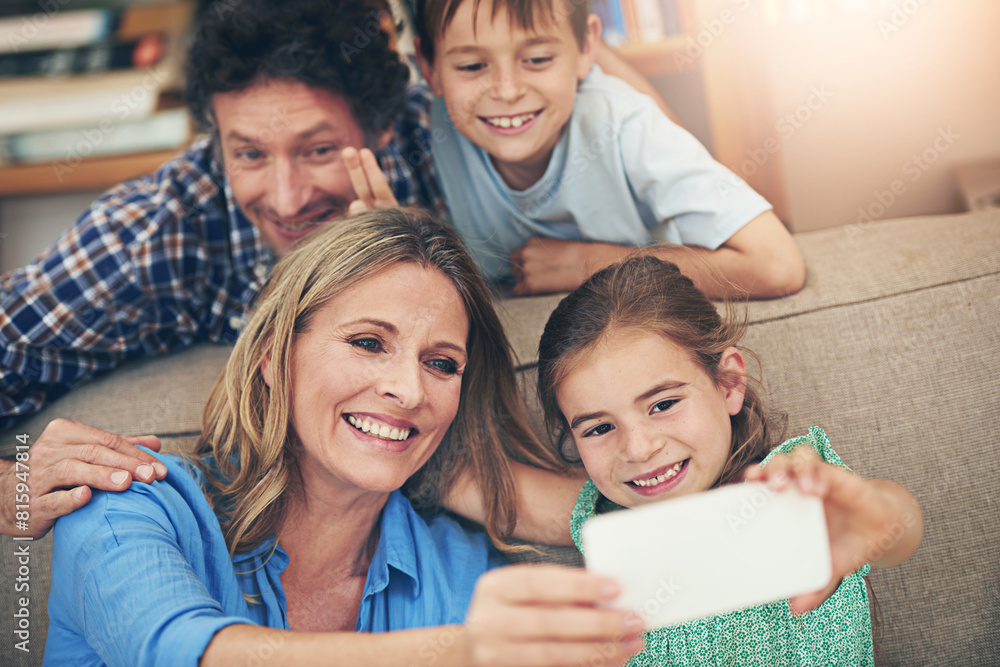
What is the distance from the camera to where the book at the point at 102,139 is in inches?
72.9

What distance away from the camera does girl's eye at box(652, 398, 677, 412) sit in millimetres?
816

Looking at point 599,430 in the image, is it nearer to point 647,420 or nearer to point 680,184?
point 647,420

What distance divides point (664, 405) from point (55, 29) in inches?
72.9

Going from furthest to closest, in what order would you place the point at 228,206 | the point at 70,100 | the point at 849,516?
1. the point at 70,100
2. the point at 228,206
3. the point at 849,516

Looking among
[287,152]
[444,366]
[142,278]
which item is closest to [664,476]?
[444,366]

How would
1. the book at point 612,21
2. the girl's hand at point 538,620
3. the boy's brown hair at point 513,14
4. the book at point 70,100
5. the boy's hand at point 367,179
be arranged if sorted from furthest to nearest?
1. the book at point 70,100
2. the book at point 612,21
3. the boy's hand at point 367,179
4. the boy's brown hair at point 513,14
5. the girl's hand at point 538,620

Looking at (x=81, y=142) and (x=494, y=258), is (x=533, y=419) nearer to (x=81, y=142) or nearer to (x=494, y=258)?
(x=494, y=258)

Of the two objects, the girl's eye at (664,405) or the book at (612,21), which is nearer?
the girl's eye at (664,405)

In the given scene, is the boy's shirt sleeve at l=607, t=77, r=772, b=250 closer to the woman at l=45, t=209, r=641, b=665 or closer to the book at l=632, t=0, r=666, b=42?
the woman at l=45, t=209, r=641, b=665

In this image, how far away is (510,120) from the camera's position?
3.58ft

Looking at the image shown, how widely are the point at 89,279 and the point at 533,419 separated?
2.39ft

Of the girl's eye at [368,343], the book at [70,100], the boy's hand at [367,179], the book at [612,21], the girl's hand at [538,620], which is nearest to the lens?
the girl's hand at [538,620]

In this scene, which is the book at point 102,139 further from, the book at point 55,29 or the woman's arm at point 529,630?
the woman's arm at point 529,630

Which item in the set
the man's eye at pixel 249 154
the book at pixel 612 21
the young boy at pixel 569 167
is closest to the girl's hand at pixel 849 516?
the young boy at pixel 569 167
